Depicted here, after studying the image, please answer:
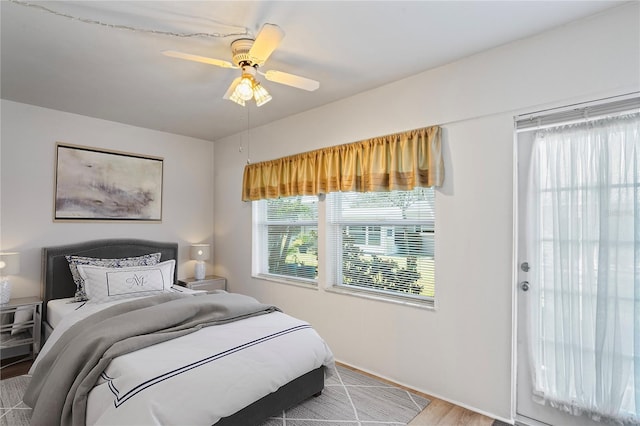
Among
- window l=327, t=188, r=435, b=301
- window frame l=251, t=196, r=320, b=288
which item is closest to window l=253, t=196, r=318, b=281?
window frame l=251, t=196, r=320, b=288

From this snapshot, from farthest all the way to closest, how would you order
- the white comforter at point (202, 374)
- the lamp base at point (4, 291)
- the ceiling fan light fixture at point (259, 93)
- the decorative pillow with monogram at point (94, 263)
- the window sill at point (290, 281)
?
the window sill at point (290, 281), the decorative pillow with monogram at point (94, 263), the lamp base at point (4, 291), the ceiling fan light fixture at point (259, 93), the white comforter at point (202, 374)

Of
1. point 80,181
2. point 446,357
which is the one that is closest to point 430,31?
point 446,357

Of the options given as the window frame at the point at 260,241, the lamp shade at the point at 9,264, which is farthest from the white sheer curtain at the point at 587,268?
the lamp shade at the point at 9,264

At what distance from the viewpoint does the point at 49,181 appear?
360cm

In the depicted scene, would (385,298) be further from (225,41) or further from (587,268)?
(225,41)

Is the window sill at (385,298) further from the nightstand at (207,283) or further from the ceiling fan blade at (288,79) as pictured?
the ceiling fan blade at (288,79)

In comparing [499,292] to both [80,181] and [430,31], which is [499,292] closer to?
[430,31]

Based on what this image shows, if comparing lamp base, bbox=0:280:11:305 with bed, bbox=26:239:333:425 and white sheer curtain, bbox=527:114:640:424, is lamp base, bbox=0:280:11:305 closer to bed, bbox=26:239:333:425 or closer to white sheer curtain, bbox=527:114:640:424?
bed, bbox=26:239:333:425

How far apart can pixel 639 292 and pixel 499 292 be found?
2.35ft

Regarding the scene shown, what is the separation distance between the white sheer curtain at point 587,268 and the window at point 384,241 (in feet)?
2.64

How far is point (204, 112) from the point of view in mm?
3707

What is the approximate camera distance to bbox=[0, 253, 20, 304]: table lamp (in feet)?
10.2

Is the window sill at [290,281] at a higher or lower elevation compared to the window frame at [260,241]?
lower

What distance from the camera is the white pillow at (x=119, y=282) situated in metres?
3.21
